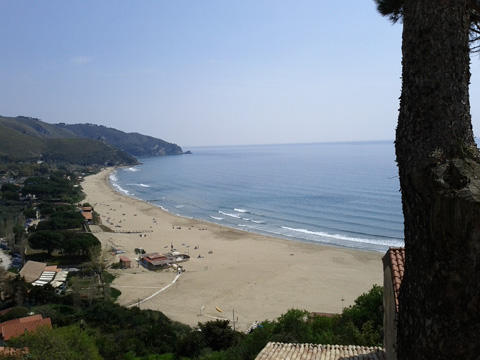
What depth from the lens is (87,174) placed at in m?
100

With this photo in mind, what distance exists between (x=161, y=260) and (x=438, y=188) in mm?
29632

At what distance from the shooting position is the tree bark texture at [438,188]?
6.97ft

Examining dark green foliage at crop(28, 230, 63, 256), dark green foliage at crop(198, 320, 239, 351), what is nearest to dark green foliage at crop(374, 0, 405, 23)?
dark green foliage at crop(198, 320, 239, 351)

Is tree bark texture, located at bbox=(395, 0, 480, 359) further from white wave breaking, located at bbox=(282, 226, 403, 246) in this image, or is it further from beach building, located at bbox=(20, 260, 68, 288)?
white wave breaking, located at bbox=(282, 226, 403, 246)

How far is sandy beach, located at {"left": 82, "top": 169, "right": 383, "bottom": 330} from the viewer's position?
21594 millimetres

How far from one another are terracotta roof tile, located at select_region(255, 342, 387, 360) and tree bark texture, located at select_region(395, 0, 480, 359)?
5.33m

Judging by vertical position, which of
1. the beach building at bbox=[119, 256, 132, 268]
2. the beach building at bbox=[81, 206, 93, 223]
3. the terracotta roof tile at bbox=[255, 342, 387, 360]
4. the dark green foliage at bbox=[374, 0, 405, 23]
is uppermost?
the dark green foliage at bbox=[374, 0, 405, 23]

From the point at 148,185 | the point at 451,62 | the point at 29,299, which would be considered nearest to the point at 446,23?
the point at 451,62

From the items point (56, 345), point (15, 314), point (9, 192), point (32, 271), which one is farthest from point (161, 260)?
point (9, 192)

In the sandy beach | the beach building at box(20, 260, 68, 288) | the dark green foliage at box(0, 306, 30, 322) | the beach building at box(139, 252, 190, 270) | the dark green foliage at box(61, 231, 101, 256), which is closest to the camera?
the dark green foliage at box(0, 306, 30, 322)

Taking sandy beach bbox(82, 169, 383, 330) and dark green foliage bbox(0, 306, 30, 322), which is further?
sandy beach bbox(82, 169, 383, 330)

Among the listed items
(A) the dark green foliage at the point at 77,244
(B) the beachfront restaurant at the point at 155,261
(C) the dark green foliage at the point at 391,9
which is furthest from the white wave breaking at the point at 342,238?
(C) the dark green foliage at the point at 391,9

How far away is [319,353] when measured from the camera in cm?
764

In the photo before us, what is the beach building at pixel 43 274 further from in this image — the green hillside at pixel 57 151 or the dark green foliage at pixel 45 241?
the green hillside at pixel 57 151
